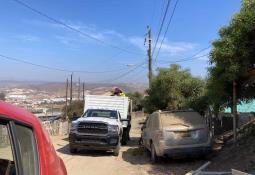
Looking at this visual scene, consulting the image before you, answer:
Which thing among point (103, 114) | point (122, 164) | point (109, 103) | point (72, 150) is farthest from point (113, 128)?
point (109, 103)

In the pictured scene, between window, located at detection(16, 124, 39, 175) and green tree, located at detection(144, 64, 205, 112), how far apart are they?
22.6 meters

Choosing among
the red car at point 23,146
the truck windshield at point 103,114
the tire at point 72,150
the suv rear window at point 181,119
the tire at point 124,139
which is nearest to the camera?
the red car at point 23,146

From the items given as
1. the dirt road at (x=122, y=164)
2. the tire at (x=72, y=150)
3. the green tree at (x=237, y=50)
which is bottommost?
the dirt road at (x=122, y=164)

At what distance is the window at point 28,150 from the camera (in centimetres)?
310

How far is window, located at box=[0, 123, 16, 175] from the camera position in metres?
3.01

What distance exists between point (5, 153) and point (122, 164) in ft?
42.3

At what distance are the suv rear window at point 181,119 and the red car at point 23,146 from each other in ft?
39.2

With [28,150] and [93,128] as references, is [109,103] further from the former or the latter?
[28,150]

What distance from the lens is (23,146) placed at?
124 inches

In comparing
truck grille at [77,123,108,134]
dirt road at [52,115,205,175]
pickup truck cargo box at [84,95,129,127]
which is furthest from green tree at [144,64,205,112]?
truck grille at [77,123,108,134]

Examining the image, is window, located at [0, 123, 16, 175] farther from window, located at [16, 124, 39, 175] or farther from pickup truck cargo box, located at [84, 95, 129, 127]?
pickup truck cargo box, located at [84, 95, 129, 127]

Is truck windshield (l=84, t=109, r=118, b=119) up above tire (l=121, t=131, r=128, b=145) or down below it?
above

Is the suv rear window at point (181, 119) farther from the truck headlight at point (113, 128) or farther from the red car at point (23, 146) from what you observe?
the red car at point (23, 146)

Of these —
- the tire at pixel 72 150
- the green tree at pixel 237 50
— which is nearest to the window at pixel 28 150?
the green tree at pixel 237 50
